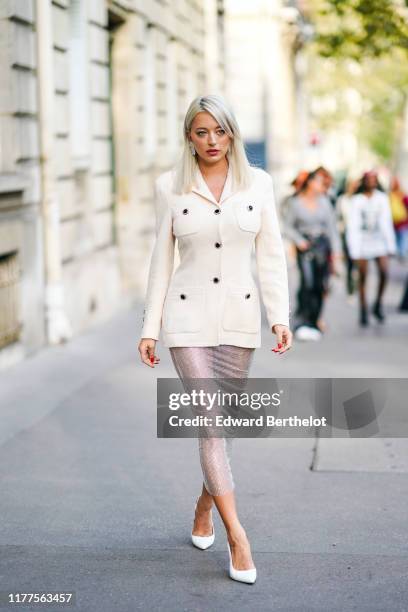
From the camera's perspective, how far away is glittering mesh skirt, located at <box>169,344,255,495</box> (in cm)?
477

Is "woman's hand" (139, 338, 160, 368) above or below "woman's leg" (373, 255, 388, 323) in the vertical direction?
above

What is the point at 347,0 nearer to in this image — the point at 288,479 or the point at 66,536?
the point at 288,479

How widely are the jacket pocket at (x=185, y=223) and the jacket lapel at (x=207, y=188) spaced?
0.08m

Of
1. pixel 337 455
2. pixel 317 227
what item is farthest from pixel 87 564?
pixel 317 227

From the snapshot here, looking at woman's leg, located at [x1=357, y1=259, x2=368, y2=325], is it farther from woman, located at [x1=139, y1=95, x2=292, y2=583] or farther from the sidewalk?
woman, located at [x1=139, y1=95, x2=292, y2=583]

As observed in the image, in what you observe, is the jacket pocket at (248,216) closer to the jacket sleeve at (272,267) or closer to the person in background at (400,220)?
the jacket sleeve at (272,267)

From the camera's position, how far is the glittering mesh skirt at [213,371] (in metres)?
4.77

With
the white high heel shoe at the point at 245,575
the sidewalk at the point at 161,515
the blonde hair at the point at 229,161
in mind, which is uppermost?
the blonde hair at the point at 229,161

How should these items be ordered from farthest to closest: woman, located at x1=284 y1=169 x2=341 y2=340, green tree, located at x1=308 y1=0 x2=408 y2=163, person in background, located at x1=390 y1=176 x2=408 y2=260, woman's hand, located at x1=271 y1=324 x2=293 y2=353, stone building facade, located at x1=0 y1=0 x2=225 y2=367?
person in background, located at x1=390 y1=176 x2=408 y2=260 → green tree, located at x1=308 y1=0 x2=408 y2=163 → woman, located at x1=284 y1=169 x2=341 y2=340 → stone building facade, located at x1=0 y1=0 x2=225 y2=367 → woman's hand, located at x1=271 y1=324 x2=293 y2=353

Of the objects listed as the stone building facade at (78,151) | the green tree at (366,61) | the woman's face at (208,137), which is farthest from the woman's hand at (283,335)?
the green tree at (366,61)

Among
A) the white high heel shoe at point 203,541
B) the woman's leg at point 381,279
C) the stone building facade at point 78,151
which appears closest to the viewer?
the white high heel shoe at point 203,541

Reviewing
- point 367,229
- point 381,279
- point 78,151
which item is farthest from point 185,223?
point 381,279

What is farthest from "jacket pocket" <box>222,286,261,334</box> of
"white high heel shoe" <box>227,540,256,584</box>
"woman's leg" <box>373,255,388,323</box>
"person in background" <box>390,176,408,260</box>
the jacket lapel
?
"person in background" <box>390,176,408,260</box>

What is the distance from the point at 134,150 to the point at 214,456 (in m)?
11.1
